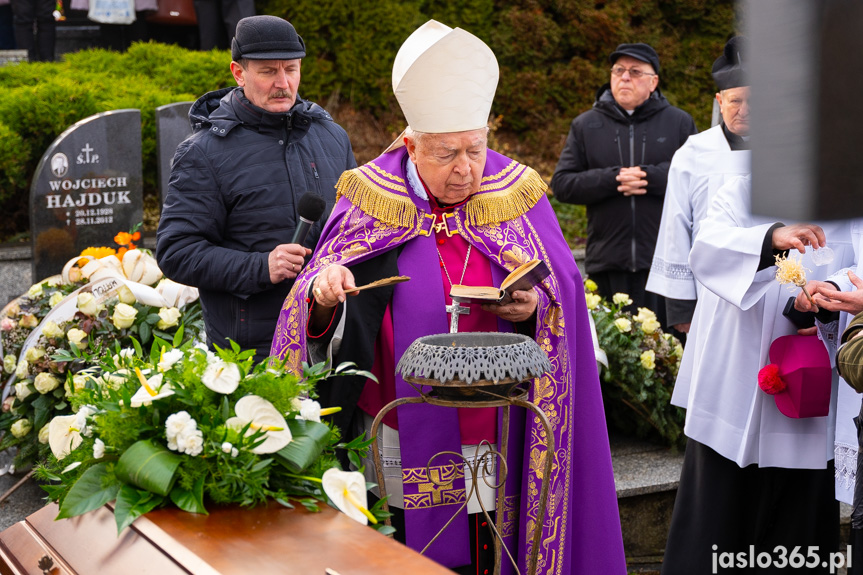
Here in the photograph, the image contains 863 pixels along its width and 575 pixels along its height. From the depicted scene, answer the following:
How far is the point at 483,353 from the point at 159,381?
78cm

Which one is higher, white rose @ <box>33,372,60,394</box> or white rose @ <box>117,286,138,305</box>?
white rose @ <box>117,286,138,305</box>

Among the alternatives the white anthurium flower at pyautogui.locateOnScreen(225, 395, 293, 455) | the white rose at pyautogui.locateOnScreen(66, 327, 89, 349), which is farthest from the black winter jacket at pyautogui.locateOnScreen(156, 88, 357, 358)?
the white anthurium flower at pyautogui.locateOnScreen(225, 395, 293, 455)

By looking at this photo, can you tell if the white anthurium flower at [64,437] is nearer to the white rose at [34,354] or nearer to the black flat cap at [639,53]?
the white rose at [34,354]

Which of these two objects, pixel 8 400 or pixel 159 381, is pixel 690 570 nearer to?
pixel 159 381

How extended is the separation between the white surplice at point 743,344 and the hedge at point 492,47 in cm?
605

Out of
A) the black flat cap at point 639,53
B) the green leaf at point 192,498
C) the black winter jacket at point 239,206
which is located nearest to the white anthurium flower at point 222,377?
the green leaf at point 192,498

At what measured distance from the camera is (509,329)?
3.10m

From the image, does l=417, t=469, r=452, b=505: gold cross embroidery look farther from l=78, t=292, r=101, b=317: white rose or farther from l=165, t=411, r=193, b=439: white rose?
l=78, t=292, r=101, b=317: white rose

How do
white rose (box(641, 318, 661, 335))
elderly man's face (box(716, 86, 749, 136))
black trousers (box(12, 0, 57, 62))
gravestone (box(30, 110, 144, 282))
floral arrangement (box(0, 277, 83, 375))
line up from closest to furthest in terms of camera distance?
elderly man's face (box(716, 86, 749, 136))
floral arrangement (box(0, 277, 83, 375))
white rose (box(641, 318, 661, 335))
gravestone (box(30, 110, 144, 282))
black trousers (box(12, 0, 57, 62))

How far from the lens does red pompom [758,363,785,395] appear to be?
3785 millimetres

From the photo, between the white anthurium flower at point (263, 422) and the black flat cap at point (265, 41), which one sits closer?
the white anthurium flower at point (263, 422)

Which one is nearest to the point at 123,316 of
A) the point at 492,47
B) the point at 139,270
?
the point at 139,270

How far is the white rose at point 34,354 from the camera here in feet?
16.7

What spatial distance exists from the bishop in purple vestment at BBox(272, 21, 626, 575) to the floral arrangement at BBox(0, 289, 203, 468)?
7.01 ft
